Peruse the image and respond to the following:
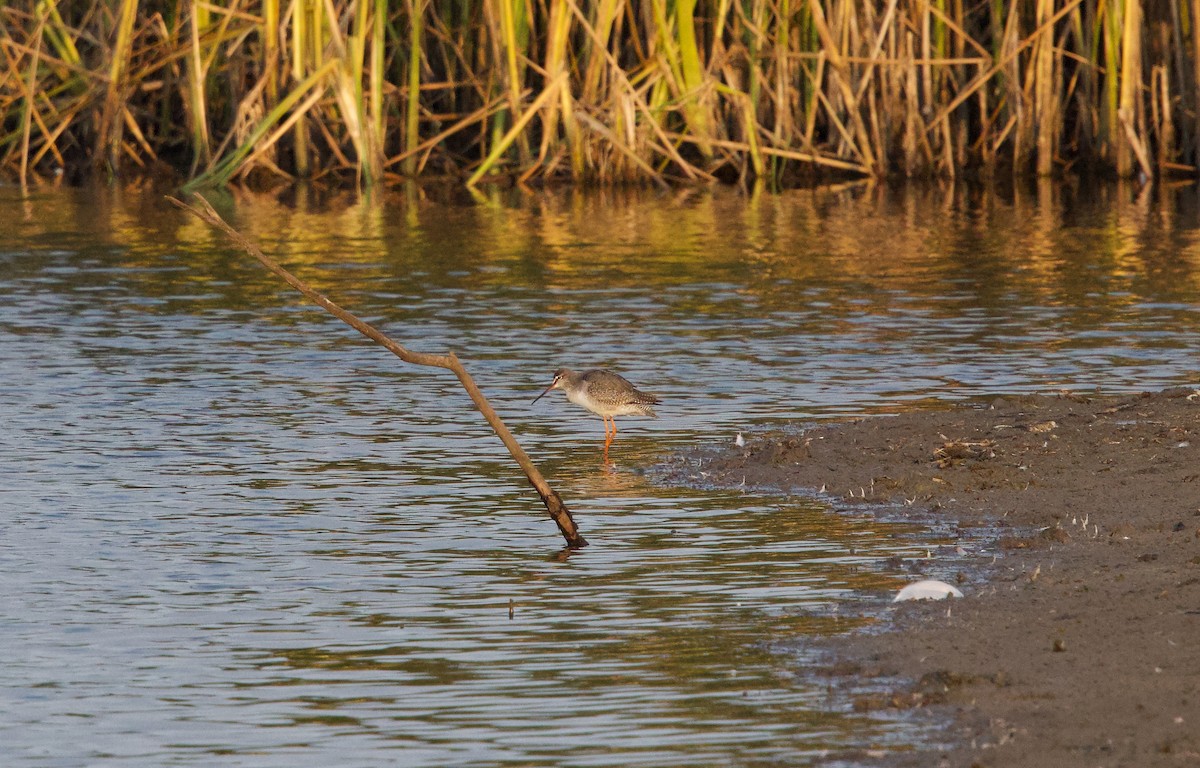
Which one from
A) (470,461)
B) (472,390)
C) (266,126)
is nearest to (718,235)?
(266,126)

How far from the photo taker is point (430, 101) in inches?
1212

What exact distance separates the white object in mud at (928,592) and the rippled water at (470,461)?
301 millimetres

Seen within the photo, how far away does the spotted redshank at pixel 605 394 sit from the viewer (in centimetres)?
1207

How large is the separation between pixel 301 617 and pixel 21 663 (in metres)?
1.12

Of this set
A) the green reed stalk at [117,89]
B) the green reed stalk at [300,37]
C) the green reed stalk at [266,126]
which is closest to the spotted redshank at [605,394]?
the green reed stalk at [266,126]

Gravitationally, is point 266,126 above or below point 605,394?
above

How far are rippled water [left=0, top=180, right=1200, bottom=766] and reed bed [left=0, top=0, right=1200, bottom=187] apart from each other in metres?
2.53

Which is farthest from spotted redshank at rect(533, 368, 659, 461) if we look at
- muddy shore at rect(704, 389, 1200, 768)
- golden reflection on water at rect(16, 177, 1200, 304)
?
golden reflection on water at rect(16, 177, 1200, 304)

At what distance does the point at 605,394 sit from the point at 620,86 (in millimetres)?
15082

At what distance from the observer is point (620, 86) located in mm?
26688

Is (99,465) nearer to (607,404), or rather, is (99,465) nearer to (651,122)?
(607,404)

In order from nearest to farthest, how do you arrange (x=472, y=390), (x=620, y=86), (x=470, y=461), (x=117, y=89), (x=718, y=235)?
(x=472, y=390) < (x=470, y=461) < (x=718, y=235) < (x=620, y=86) < (x=117, y=89)

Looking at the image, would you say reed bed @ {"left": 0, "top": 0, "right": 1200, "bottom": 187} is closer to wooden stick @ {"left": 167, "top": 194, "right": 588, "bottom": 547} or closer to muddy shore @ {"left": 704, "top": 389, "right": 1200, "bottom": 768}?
muddy shore @ {"left": 704, "top": 389, "right": 1200, "bottom": 768}

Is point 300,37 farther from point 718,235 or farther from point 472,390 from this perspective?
point 472,390
